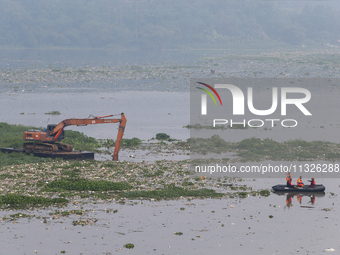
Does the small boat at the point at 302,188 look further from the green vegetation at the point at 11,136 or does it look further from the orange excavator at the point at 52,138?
the green vegetation at the point at 11,136

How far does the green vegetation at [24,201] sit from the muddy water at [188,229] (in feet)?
3.53

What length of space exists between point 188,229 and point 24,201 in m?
9.29

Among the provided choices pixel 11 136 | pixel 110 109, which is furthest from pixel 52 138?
pixel 110 109

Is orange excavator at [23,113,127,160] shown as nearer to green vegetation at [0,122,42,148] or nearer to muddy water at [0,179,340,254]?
green vegetation at [0,122,42,148]

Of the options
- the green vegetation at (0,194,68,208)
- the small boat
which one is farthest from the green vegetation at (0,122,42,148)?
the small boat

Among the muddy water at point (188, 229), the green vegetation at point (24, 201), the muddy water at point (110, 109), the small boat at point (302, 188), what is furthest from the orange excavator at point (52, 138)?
the small boat at point (302, 188)

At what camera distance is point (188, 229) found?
1034 inches

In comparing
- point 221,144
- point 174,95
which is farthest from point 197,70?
point 221,144

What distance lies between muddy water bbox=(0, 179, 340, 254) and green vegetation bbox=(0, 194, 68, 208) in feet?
3.53

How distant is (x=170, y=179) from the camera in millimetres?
36438

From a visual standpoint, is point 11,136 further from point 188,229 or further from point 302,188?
point 188,229

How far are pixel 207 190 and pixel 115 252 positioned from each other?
37.4 feet

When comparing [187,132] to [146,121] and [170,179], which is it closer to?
[146,121]

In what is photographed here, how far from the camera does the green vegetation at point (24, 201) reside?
29203 millimetres
